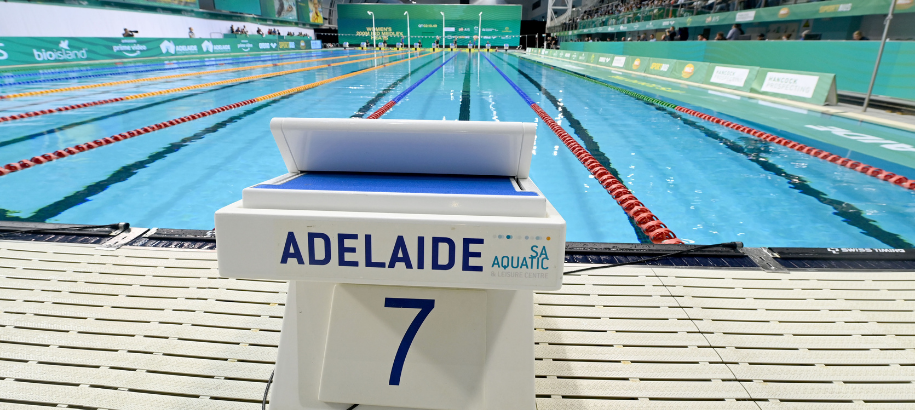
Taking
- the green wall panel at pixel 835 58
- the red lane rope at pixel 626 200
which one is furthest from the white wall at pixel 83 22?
the green wall panel at pixel 835 58

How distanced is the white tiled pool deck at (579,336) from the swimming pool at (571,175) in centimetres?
114

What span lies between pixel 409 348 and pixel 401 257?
0.32 meters

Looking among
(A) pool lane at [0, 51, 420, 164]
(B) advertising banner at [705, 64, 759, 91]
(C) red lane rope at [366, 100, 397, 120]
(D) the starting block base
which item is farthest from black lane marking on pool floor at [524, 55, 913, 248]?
(A) pool lane at [0, 51, 420, 164]

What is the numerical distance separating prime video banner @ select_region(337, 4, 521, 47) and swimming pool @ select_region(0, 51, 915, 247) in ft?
99.8

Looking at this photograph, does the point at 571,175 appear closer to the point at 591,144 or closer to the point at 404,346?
the point at 591,144

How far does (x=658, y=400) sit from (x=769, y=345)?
1.62ft

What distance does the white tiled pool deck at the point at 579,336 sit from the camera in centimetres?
132

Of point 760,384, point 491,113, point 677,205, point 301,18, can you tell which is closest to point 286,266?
point 760,384

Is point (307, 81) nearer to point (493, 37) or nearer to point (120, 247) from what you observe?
point (120, 247)

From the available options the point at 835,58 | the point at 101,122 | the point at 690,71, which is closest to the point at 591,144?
the point at 835,58

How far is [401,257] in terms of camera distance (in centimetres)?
86

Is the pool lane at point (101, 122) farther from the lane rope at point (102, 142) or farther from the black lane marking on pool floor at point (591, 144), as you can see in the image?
the black lane marking on pool floor at point (591, 144)

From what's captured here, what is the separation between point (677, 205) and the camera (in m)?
3.42

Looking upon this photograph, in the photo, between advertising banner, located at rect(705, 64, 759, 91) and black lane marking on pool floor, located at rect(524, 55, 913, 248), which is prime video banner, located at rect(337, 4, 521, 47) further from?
black lane marking on pool floor, located at rect(524, 55, 913, 248)
